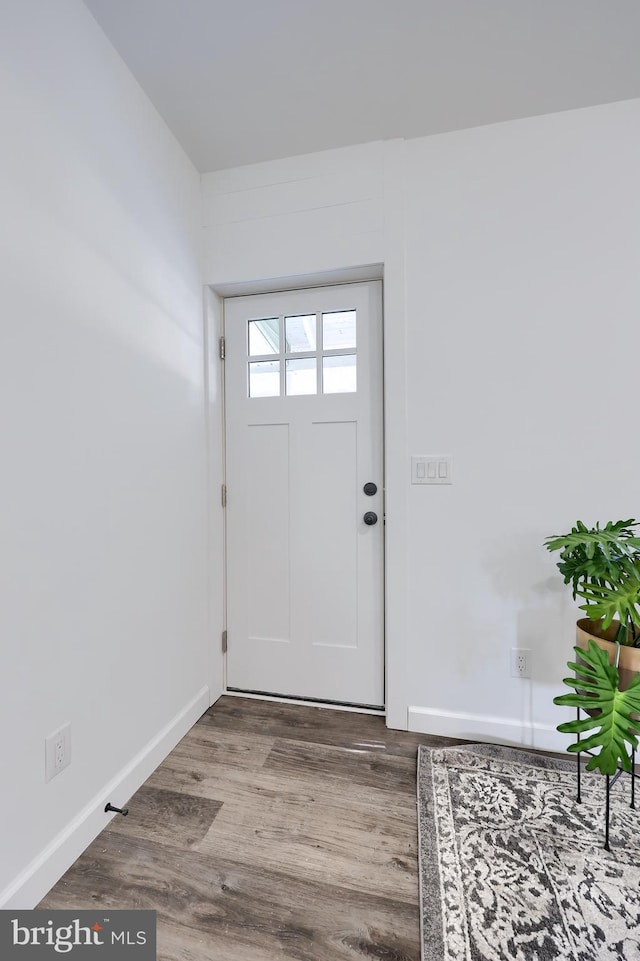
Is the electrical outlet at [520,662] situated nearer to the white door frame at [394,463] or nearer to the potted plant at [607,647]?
the potted plant at [607,647]

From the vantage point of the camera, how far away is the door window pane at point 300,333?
1975 mm

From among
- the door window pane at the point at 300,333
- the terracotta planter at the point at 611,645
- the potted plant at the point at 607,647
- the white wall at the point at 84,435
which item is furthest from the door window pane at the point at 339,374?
the terracotta planter at the point at 611,645

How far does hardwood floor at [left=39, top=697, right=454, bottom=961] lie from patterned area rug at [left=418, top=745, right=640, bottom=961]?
0.07 metres

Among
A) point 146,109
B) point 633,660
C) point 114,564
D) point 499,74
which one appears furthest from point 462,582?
point 146,109

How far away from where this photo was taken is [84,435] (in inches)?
49.1

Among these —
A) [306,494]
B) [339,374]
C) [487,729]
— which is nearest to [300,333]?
[339,374]

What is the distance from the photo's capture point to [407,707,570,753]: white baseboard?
1640mm

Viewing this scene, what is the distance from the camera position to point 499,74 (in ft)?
4.81

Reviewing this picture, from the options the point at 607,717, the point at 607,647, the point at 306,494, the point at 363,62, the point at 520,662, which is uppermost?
the point at 363,62

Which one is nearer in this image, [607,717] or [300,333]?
[607,717]

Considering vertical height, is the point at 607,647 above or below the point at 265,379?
below

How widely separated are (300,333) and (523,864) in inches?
81.3

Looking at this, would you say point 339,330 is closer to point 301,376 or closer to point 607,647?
point 301,376

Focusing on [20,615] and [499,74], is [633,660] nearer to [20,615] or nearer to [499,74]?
[20,615]
